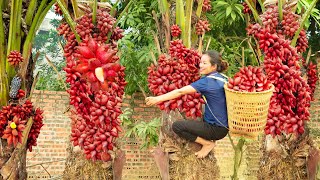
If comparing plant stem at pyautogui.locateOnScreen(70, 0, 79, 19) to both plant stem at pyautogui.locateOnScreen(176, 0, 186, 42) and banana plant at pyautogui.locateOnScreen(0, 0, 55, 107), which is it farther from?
plant stem at pyautogui.locateOnScreen(176, 0, 186, 42)

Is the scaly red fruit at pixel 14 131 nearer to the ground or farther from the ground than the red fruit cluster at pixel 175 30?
nearer to the ground

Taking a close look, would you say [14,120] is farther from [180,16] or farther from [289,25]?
[289,25]

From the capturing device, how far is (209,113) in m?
2.98

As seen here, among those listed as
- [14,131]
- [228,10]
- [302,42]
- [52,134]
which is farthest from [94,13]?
[52,134]

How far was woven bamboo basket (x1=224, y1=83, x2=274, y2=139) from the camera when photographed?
8.22ft

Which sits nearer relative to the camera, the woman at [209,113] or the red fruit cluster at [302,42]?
the woman at [209,113]

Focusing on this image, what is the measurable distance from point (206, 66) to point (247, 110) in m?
0.52

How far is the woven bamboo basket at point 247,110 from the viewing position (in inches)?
98.7

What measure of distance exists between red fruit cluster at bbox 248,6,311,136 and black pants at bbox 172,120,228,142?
0.40 m

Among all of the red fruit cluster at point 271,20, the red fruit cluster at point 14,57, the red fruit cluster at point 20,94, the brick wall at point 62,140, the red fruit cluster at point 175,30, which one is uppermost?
the red fruit cluster at point 271,20

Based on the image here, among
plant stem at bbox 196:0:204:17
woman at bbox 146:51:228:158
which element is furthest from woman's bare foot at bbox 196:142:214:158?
plant stem at bbox 196:0:204:17

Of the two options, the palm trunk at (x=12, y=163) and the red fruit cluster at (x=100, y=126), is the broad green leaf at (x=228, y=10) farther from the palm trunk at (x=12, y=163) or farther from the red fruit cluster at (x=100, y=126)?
the palm trunk at (x=12, y=163)

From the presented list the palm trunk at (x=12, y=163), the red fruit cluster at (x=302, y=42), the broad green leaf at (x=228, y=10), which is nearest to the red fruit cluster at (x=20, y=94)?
the palm trunk at (x=12, y=163)

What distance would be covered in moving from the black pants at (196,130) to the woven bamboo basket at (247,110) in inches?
9.7
